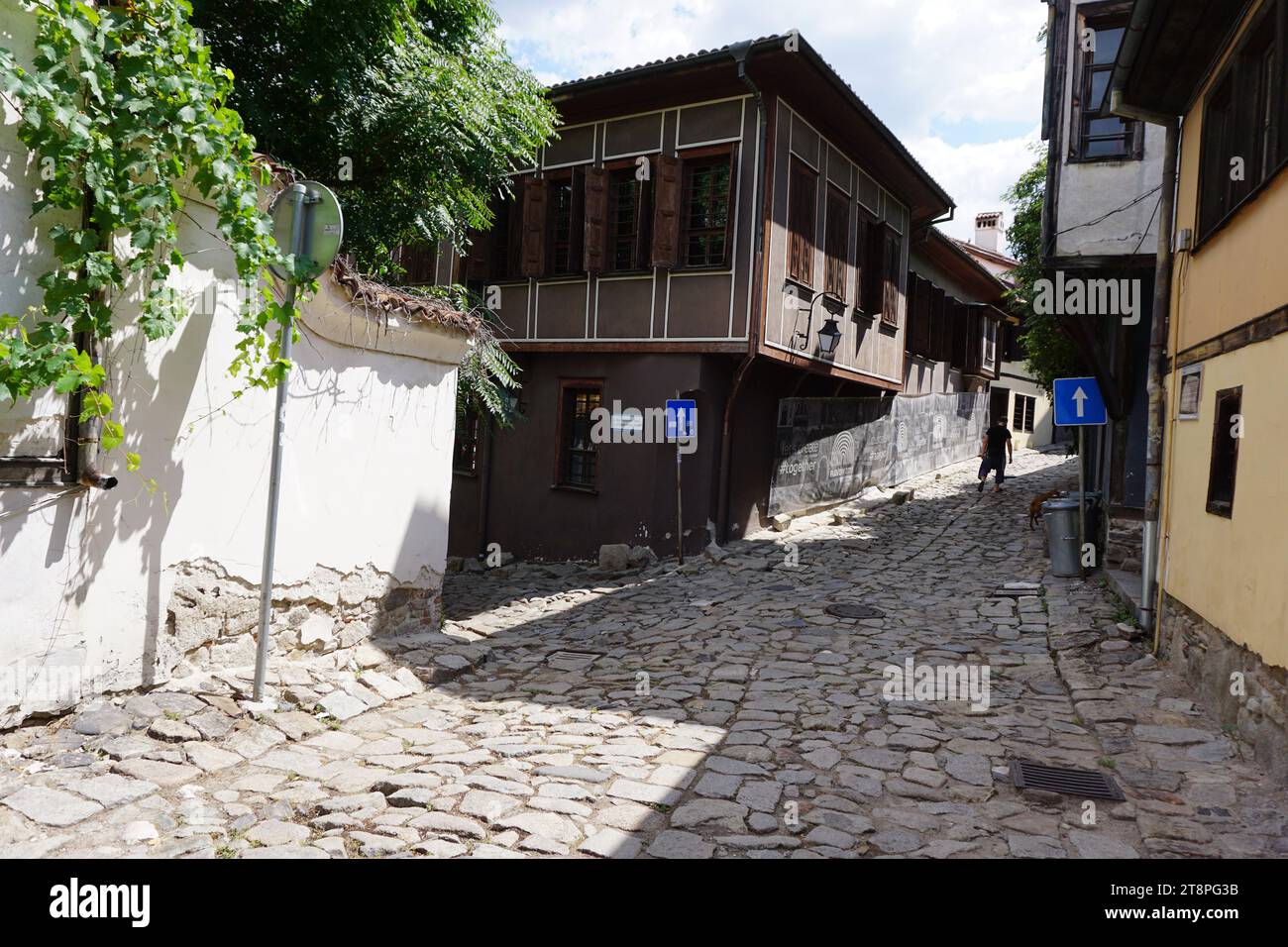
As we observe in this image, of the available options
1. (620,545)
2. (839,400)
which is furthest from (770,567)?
(839,400)

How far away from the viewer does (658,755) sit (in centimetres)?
511

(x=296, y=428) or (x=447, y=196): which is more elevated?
(x=447, y=196)

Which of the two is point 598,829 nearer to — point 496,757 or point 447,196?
point 496,757

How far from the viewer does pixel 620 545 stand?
12859 mm

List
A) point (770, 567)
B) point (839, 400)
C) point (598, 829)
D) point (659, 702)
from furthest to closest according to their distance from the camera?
point (839, 400) → point (770, 567) → point (659, 702) → point (598, 829)

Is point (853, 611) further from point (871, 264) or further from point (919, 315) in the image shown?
point (919, 315)

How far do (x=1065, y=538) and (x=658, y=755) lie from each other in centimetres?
754

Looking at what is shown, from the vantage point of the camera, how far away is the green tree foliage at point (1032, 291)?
595 inches

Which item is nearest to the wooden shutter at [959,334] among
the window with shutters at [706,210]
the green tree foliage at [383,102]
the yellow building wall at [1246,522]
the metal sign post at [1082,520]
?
the window with shutters at [706,210]

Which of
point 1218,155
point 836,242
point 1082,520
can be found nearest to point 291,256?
point 1218,155

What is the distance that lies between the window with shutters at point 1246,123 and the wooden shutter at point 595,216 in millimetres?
7624

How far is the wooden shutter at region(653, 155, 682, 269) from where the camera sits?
1256cm

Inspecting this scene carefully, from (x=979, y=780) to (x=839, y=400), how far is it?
1220 cm

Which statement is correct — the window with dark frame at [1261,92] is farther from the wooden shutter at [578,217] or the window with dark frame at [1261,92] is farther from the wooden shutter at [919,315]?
the wooden shutter at [919,315]
